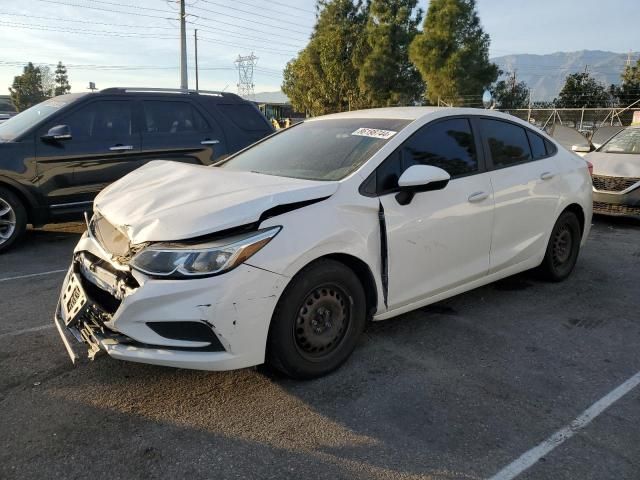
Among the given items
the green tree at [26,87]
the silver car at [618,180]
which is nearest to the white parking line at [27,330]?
the silver car at [618,180]

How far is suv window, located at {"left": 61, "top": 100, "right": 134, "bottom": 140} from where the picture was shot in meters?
6.59

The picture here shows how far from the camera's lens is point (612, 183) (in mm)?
8273

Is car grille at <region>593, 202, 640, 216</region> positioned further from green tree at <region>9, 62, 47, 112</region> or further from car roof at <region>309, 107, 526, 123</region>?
green tree at <region>9, 62, 47, 112</region>

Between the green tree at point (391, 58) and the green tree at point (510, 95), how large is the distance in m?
5.26

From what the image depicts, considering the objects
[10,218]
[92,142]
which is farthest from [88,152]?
[10,218]

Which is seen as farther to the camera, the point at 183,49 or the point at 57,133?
the point at 183,49

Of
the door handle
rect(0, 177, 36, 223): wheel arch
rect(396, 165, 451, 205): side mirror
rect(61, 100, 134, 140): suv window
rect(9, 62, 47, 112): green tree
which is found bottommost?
rect(0, 177, 36, 223): wheel arch

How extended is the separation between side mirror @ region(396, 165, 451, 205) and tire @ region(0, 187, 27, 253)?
476 centimetres

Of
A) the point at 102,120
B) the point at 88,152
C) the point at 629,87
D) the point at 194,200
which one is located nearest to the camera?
the point at 194,200

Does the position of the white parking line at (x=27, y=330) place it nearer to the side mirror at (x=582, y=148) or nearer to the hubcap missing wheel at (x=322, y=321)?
the hubcap missing wheel at (x=322, y=321)

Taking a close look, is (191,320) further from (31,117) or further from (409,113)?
(31,117)

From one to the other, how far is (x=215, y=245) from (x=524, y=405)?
6.18 feet

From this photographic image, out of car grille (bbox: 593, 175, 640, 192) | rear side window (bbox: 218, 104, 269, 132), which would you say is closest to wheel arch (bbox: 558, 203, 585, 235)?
car grille (bbox: 593, 175, 640, 192)

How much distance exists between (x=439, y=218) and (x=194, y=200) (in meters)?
1.64
